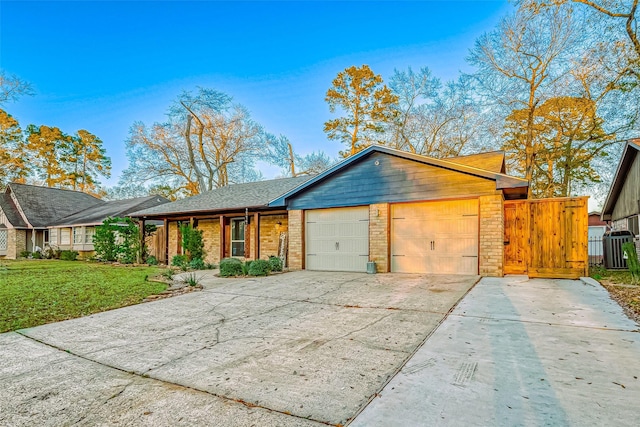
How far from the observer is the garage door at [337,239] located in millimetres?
10789

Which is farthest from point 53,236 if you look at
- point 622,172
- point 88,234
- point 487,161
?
point 622,172

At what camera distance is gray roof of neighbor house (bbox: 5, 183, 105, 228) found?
24.0m

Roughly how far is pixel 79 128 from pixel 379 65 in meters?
32.3

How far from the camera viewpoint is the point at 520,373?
3.05m

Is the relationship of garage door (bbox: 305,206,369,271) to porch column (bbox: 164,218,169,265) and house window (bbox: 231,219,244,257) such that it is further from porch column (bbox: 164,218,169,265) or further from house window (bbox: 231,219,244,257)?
porch column (bbox: 164,218,169,265)

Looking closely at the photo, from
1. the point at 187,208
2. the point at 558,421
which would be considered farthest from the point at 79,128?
the point at 558,421

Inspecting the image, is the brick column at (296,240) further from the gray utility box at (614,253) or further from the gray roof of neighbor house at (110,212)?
the gray roof of neighbor house at (110,212)

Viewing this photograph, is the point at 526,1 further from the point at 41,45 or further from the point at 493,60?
the point at 41,45

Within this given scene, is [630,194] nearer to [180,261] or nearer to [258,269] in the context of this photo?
[258,269]

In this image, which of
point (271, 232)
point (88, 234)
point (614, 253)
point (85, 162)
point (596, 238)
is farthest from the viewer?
point (85, 162)

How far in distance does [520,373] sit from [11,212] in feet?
104

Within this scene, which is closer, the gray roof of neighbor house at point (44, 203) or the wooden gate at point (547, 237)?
the wooden gate at point (547, 237)

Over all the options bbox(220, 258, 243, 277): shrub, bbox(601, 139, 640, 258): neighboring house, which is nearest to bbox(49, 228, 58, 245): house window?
bbox(220, 258, 243, 277): shrub

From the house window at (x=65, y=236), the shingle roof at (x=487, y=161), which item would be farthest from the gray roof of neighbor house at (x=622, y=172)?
the house window at (x=65, y=236)
